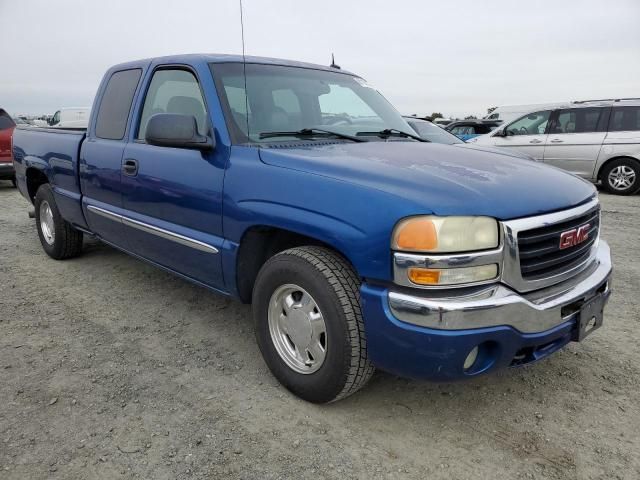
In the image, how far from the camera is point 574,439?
2271mm

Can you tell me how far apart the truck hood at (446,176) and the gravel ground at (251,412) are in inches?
40.7

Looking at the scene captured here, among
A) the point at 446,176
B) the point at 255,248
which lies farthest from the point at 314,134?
the point at 446,176

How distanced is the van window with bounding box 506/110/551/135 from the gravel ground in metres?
7.66

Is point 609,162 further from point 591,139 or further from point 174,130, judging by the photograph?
point 174,130

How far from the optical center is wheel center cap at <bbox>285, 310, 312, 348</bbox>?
245cm

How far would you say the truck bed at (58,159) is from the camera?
429 centimetres

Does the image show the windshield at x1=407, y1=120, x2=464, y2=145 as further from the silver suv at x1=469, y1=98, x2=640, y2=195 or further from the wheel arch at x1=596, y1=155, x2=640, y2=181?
the wheel arch at x1=596, y1=155, x2=640, y2=181

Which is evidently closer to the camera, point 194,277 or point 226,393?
point 226,393

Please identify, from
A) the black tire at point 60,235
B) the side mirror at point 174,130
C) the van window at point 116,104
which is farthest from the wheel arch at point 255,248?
the black tire at point 60,235

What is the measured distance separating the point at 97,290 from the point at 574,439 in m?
3.58

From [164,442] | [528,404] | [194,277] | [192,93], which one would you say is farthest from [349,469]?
[192,93]

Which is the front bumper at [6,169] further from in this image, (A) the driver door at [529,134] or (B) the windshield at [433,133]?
(A) the driver door at [529,134]

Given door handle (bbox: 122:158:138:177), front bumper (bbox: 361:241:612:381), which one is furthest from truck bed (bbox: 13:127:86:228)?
front bumper (bbox: 361:241:612:381)

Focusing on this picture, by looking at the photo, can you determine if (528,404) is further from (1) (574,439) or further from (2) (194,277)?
(2) (194,277)
